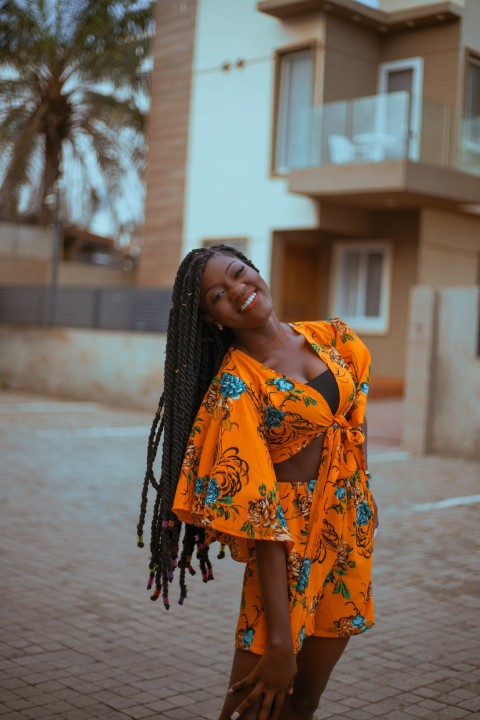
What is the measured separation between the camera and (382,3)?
706 inches

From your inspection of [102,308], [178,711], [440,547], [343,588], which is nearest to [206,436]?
[343,588]

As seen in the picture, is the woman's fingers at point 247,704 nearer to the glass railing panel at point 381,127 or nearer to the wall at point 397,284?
the glass railing panel at point 381,127

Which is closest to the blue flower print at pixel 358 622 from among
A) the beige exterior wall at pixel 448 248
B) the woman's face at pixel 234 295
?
the woman's face at pixel 234 295

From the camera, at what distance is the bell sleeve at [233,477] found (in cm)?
256

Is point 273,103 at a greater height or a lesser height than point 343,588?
greater

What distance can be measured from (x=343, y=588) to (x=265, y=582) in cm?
36

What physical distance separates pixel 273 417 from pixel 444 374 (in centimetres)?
949

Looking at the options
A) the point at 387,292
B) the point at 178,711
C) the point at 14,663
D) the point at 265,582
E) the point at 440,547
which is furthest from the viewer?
the point at 387,292

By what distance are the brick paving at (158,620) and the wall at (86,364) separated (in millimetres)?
7212

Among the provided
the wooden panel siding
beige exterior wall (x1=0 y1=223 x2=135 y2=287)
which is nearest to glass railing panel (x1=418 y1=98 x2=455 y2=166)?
the wooden panel siding

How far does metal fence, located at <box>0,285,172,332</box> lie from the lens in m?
17.0

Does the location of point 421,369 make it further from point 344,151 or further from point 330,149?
point 330,149

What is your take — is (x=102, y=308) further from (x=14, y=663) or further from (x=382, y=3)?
(x=14, y=663)

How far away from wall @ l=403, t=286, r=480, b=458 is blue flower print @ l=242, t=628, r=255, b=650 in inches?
363
